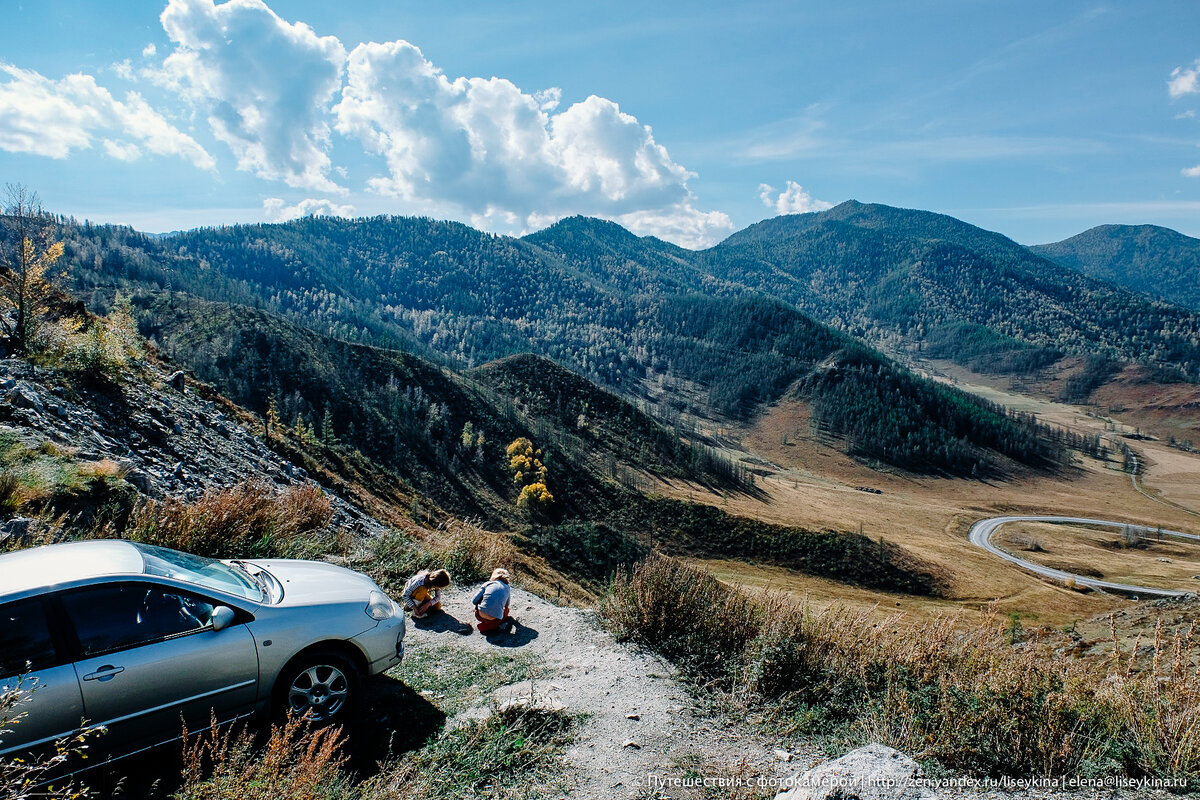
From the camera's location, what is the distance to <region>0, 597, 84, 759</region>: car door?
4.66 metres

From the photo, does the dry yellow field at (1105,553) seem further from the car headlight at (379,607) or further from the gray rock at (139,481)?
the gray rock at (139,481)

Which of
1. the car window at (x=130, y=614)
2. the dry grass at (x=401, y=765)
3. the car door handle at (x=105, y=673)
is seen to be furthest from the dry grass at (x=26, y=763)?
the dry grass at (x=401, y=765)

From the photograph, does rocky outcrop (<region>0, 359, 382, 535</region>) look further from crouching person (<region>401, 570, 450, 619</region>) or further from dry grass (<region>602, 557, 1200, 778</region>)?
dry grass (<region>602, 557, 1200, 778</region>)

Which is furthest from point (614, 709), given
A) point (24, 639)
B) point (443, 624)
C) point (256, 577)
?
point (24, 639)

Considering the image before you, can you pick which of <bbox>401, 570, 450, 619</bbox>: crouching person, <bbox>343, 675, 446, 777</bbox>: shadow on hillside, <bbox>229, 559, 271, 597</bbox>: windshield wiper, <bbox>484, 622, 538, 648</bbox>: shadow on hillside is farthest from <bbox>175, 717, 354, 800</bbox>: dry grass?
<bbox>401, 570, 450, 619</bbox>: crouching person

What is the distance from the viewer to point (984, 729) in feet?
19.5

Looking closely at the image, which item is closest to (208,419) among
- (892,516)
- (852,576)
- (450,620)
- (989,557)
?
(450,620)

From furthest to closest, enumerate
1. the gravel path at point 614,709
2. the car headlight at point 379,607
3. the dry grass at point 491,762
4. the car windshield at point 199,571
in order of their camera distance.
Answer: the car headlight at point 379,607 → the car windshield at point 199,571 → the gravel path at point 614,709 → the dry grass at point 491,762

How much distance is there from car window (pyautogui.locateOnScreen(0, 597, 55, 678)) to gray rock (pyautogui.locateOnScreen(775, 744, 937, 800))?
21.2 feet

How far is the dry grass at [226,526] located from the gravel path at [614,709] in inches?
149

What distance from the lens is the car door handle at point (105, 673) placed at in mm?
5055

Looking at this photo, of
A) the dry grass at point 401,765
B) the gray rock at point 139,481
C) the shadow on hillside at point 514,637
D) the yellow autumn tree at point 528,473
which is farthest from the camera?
the yellow autumn tree at point 528,473

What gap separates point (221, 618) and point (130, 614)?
737mm

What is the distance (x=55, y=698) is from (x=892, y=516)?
112430 mm
